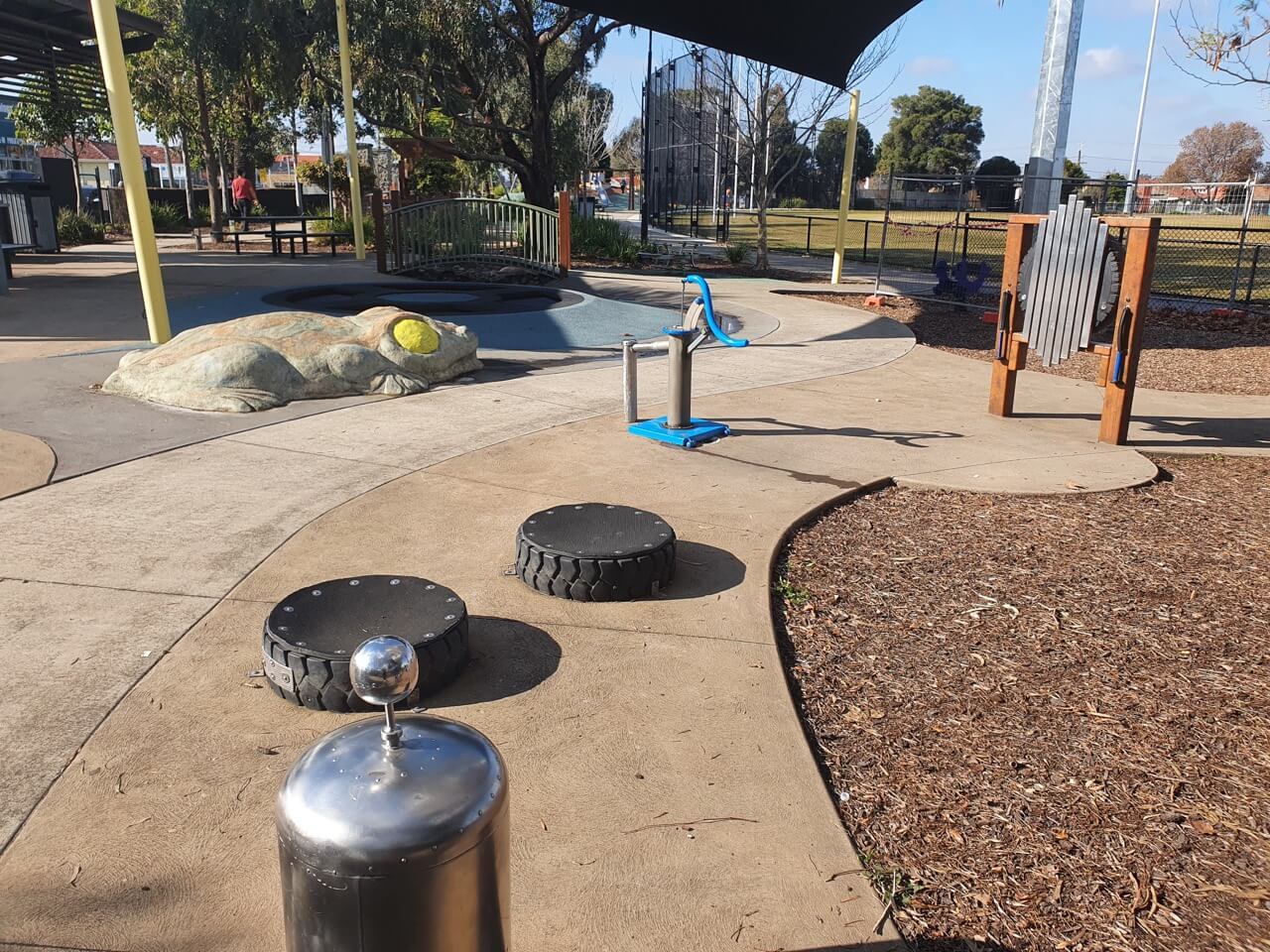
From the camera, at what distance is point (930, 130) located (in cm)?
9144

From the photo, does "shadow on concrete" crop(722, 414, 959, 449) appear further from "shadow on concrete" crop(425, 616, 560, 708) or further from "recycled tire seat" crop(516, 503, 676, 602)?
"shadow on concrete" crop(425, 616, 560, 708)

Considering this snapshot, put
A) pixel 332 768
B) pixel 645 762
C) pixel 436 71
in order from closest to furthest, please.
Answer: pixel 332 768 < pixel 645 762 < pixel 436 71

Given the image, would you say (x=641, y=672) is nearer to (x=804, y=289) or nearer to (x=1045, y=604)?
(x=1045, y=604)

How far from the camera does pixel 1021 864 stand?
2.62 metres

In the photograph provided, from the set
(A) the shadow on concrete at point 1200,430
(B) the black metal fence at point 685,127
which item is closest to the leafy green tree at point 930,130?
(B) the black metal fence at point 685,127

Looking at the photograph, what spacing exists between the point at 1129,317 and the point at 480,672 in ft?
18.4

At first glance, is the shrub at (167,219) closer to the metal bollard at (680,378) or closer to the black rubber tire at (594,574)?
the metal bollard at (680,378)

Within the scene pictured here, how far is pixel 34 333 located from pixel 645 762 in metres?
10.4

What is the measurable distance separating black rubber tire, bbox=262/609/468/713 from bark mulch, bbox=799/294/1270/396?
8594 mm

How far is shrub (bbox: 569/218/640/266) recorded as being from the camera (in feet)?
68.5

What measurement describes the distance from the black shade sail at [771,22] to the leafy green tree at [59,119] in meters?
15.1

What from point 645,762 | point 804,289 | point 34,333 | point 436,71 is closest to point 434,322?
point 34,333

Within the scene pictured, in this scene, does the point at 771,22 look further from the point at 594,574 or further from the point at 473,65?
the point at 473,65

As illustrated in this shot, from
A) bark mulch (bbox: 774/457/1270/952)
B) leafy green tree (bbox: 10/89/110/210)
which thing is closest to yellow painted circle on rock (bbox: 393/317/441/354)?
bark mulch (bbox: 774/457/1270/952)
